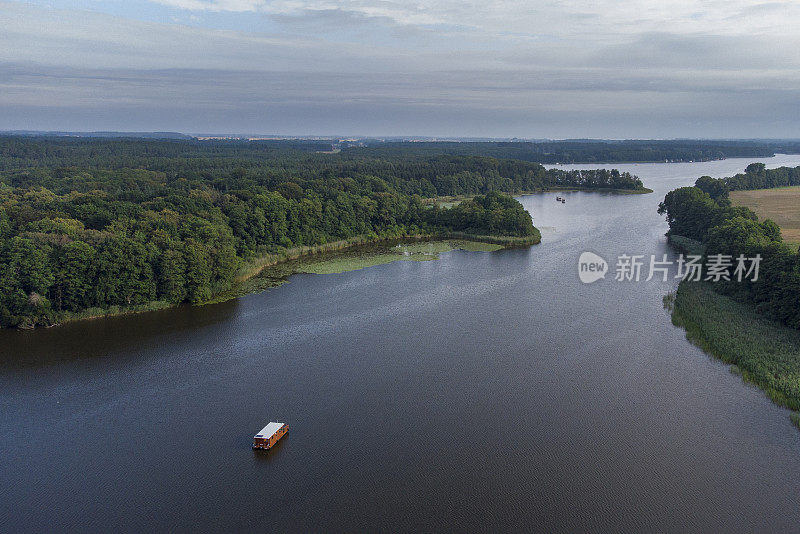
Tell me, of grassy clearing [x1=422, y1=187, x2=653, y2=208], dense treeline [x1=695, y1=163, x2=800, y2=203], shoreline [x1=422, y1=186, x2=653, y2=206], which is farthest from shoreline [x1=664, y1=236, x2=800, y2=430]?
dense treeline [x1=695, y1=163, x2=800, y2=203]

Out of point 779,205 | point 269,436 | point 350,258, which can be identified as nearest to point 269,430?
point 269,436

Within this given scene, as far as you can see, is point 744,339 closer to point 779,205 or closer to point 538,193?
A: point 779,205

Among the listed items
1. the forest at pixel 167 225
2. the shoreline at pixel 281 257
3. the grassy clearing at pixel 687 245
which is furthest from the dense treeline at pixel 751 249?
the forest at pixel 167 225

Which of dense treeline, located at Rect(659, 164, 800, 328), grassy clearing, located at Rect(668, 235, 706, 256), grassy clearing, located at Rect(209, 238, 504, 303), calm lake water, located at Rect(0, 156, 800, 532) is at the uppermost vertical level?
dense treeline, located at Rect(659, 164, 800, 328)

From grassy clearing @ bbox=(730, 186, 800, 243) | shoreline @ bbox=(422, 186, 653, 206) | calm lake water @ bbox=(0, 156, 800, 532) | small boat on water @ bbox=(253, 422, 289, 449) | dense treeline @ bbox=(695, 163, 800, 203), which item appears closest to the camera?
calm lake water @ bbox=(0, 156, 800, 532)

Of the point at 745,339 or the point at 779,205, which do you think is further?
the point at 779,205

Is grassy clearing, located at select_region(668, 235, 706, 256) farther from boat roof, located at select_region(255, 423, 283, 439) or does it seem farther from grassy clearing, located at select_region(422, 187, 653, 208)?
boat roof, located at select_region(255, 423, 283, 439)
